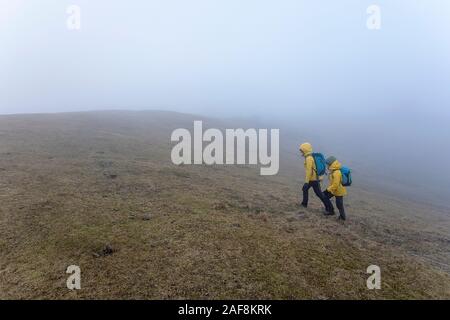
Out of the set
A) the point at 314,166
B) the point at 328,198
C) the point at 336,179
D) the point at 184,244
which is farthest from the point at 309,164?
the point at 184,244

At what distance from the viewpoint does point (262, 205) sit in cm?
1967

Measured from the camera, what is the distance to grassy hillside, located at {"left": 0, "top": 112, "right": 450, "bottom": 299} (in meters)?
10.5

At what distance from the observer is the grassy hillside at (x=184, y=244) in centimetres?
1051

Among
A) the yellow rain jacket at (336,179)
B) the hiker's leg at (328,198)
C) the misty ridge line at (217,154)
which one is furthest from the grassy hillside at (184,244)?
the misty ridge line at (217,154)

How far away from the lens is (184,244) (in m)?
12.9

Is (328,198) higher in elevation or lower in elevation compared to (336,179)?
lower

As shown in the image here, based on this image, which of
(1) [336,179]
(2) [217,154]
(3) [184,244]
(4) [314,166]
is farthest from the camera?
(2) [217,154]

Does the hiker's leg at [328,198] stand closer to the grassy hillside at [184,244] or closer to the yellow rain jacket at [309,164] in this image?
the grassy hillside at [184,244]

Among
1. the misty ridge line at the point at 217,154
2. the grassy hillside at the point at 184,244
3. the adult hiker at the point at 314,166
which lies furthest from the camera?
the misty ridge line at the point at 217,154

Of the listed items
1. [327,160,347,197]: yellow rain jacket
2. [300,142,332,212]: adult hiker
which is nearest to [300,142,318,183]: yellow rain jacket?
[300,142,332,212]: adult hiker

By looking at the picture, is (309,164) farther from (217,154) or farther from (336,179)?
(217,154)

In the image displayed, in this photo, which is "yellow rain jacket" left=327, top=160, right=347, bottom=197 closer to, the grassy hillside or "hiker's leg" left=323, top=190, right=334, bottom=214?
"hiker's leg" left=323, top=190, right=334, bottom=214

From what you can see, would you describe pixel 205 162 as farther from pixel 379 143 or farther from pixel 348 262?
pixel 379 143
